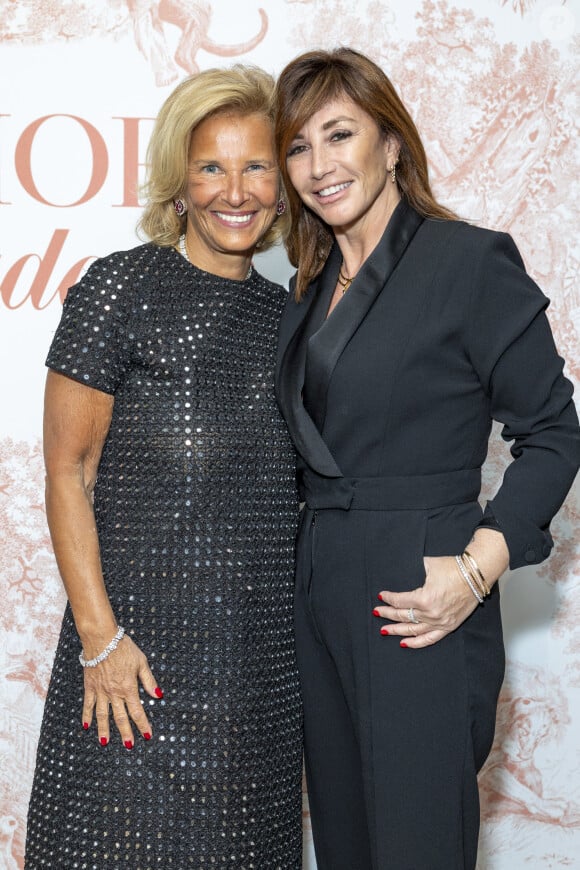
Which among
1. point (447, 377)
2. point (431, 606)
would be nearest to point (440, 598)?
point (431, 606)

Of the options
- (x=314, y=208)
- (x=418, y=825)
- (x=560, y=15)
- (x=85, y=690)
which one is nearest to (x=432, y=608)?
(x=418, y=825)

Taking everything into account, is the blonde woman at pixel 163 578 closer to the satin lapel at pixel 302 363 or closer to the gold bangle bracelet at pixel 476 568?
the satin lapel at pixel 302 363

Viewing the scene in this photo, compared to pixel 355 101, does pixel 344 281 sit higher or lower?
lower

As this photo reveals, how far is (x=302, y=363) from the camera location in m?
1.79

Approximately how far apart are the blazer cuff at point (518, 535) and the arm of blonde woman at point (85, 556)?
1.93ft

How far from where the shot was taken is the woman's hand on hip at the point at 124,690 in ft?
5.63

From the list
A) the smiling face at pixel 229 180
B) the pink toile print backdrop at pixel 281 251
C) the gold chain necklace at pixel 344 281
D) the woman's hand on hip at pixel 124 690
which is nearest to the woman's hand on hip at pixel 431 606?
the woman's hand on hip at pixel 124 690

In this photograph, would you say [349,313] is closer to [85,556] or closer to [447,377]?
[447,377]

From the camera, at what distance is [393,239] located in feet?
5.71

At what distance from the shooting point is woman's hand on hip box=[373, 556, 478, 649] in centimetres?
162

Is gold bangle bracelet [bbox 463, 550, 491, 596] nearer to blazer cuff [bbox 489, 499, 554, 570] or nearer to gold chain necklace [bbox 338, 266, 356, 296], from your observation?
blazer cuff [bbox 489, 499, 554, 570]

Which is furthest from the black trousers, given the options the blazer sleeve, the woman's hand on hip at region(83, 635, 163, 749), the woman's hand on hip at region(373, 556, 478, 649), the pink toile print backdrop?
the pink toile print backdrop

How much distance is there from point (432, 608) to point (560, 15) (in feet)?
5.36

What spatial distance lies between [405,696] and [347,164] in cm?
84
